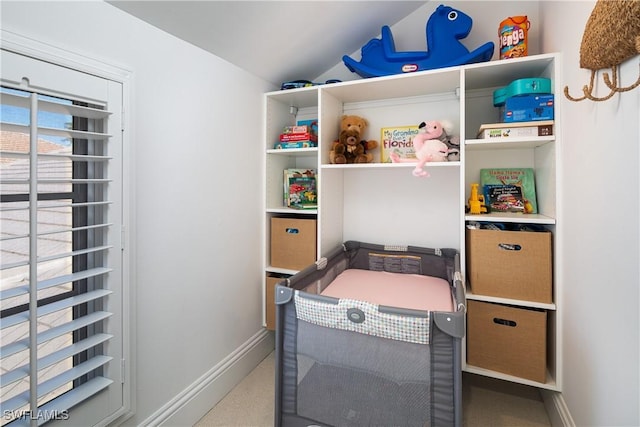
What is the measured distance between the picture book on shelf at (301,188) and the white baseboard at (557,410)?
5.60 feet

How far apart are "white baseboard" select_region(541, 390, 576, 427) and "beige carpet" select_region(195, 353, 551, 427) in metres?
0.05

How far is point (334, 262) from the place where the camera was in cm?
195

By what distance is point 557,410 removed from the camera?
1.55m

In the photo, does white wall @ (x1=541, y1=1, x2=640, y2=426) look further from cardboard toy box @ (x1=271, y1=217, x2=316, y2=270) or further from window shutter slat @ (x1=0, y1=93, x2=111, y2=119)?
window shutter slat @ (x1=0, y1=93, x2=111, y2=119)

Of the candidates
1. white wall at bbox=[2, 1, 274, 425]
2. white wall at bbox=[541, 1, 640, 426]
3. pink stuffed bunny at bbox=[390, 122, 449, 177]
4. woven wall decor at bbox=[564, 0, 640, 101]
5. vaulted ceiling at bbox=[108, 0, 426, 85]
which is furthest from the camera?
pink stuffed bunny at bbox=[390, 122, 449, 177]

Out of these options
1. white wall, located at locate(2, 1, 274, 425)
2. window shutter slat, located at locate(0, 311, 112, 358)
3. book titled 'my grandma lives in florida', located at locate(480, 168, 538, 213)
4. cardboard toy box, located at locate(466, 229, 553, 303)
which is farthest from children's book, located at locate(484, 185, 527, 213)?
window shutter slat, located at locate(0, 311, 112, 358)

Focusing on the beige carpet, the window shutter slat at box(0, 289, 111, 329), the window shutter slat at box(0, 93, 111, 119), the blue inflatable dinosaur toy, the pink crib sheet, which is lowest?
the beige carpet

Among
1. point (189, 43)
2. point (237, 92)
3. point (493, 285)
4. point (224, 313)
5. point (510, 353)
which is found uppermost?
point (189, 43)

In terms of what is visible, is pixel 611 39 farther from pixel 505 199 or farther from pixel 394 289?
pixel 394 289

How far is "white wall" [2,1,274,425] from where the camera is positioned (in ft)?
4.00

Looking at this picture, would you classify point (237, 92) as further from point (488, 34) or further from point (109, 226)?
point (488, 34)

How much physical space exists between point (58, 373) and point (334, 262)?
1.35 metres

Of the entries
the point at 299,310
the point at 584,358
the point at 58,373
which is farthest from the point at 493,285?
the point at 58,373

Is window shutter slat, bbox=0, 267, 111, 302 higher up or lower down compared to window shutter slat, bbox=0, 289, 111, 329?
higher up
